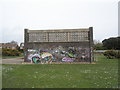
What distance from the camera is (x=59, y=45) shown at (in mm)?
19438

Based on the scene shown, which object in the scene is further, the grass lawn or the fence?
the fence

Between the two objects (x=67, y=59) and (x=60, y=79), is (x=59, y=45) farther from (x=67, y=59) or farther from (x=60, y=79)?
(x=60, y=79)

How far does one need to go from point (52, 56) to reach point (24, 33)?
5.23m

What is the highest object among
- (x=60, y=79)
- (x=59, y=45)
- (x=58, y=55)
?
(x=59, y=45)

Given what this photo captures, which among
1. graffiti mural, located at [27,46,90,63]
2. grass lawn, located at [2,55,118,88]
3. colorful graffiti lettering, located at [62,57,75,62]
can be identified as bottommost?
grass lawn, located at [2,55,118,88]

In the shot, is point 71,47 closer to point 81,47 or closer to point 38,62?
point 81,47

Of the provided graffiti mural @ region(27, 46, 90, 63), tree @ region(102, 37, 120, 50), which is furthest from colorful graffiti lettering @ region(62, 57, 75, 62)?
tree @ region(102, 37, 120, 50)

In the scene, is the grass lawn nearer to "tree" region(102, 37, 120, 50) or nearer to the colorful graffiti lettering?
the colorful graffiti lettering

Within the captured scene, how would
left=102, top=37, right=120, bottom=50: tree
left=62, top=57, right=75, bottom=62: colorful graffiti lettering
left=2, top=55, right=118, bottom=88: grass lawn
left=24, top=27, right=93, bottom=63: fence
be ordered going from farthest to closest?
left=102, top=37, right=120, bottom=50: tree, left=62, top=57, right=75, bottom=62: colorful graffiti lettering, left=24, top=27, right=93, bottom=63: fence, left=2, top=55, right=118, bottom=88: grass lawn

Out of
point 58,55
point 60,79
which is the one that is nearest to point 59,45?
point 58,55

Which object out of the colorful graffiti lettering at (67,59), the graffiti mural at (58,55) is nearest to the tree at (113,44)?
the graffiti mural at (58,55)

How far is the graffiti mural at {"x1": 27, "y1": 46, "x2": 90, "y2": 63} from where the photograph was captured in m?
19.1

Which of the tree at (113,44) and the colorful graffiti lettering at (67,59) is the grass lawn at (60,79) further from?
the tree at (113,44)

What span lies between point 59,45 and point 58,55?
4.57 ft
